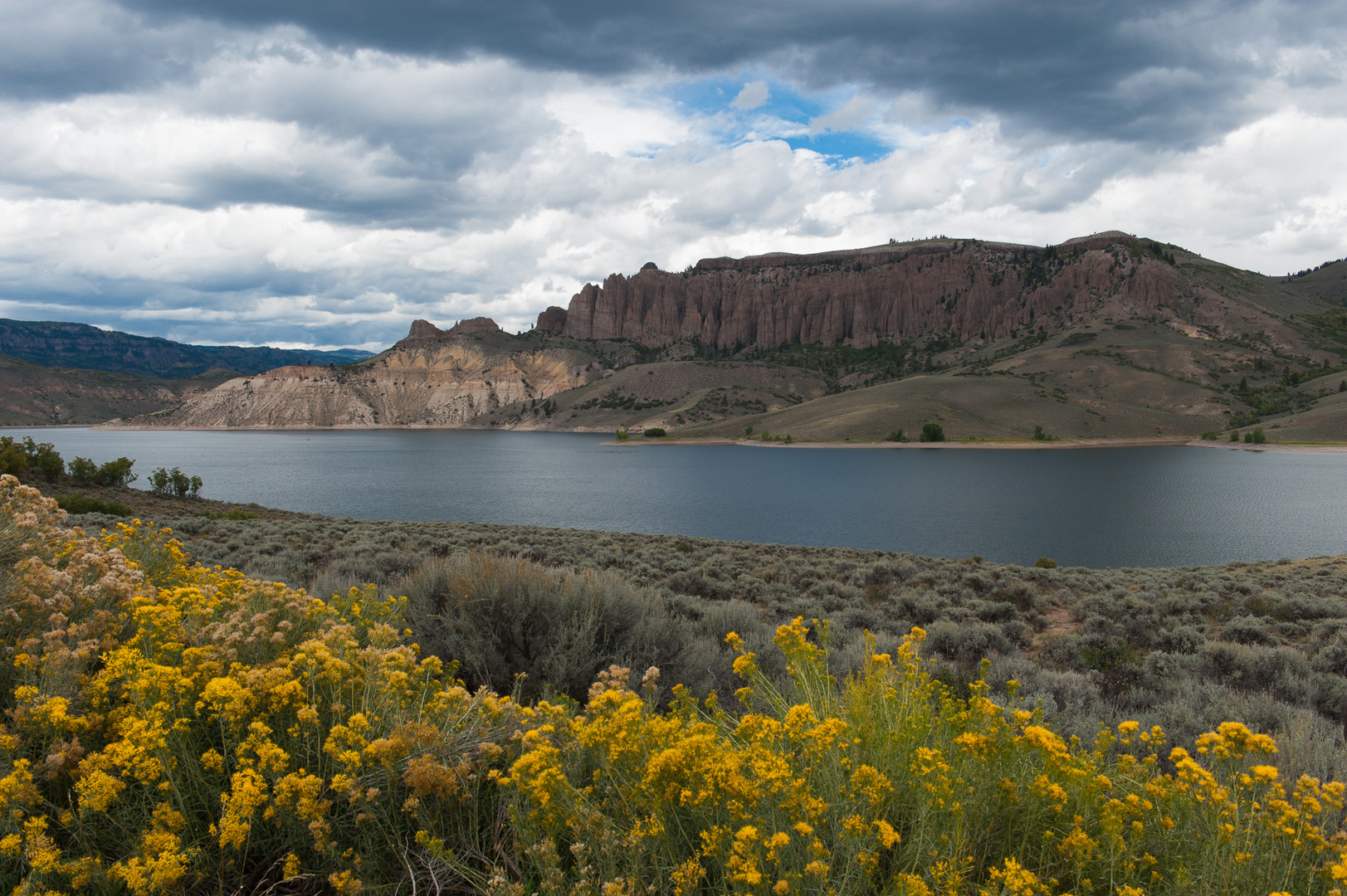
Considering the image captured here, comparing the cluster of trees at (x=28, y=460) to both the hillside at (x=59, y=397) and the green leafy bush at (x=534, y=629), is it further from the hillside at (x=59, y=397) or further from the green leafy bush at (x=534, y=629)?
the hillside at (x=59, y=397)

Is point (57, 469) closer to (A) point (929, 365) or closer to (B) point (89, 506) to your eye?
(B) point (89, 506)

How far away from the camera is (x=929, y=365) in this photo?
14812 centimetres

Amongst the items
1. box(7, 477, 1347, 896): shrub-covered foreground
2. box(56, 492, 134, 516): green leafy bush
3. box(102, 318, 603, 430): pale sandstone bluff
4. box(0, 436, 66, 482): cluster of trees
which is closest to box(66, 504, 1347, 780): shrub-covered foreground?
box(7, 477, 1347, 896): shrub-covered foreground

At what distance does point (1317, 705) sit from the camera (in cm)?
641

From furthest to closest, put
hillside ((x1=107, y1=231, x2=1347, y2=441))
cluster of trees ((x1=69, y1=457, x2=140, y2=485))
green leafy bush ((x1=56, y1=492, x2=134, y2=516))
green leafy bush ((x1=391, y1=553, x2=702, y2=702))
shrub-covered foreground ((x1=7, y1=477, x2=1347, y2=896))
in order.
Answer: hillside ((x1=107, y1=231, x2=1347, y2=441)), cluster of trees ((x1=69, y1=457, x2=140, y2=485)), green leafy bush ((x1=56, y1=492, x2=134, y2=516)), green leafy bush ((x1=391, y1=553, x2=702, y2=702)), shrub-covered foreground ((x1=7, y1=477, x2=1347, y2=896))

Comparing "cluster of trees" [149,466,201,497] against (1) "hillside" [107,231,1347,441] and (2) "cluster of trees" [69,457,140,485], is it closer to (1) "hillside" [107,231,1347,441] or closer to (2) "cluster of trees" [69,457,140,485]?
(2) "cluster of trees" [69,457,140,485]

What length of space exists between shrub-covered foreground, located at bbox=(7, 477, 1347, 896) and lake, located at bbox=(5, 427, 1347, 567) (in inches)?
1072

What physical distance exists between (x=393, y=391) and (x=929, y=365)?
132m

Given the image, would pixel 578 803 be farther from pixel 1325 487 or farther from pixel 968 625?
pixel 1325 487

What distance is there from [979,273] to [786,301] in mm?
52349

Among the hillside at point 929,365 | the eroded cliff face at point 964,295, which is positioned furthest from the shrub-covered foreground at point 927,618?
the eroded cliff face at point 964,295

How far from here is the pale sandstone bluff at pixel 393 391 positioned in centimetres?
16175

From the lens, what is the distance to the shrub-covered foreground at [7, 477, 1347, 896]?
229cm

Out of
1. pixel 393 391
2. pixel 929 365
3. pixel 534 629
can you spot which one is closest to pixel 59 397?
pixel 393 391
